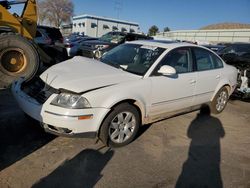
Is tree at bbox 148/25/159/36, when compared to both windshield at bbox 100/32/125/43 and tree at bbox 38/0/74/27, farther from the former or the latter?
windshield at bbox 100/32/125/43

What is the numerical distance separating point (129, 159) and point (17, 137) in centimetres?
177

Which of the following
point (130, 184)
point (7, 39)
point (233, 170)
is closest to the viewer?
point (130, 184)

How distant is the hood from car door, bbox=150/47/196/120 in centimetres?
45

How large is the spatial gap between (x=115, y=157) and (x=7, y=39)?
462 cm

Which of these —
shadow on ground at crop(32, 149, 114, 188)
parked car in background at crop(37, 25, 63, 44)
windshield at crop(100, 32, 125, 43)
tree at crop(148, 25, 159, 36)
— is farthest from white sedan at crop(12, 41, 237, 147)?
tree at crop(148, 25, 159, 36)

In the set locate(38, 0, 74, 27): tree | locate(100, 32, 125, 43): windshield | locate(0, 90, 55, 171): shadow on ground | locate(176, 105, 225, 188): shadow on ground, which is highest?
locate(38, 0, 74, 27): tree

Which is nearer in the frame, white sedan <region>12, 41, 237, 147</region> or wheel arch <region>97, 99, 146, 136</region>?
white sedan <region>12, 41, 237, 147</region>

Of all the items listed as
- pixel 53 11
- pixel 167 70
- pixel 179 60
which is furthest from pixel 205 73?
pixel 53 11

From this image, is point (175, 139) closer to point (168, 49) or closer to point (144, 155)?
point (144, 155)

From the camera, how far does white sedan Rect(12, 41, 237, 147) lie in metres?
3.59

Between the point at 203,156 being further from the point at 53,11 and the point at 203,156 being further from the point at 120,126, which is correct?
the point at 53,11

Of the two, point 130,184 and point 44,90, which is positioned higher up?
point 44,90

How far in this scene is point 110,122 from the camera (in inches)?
151

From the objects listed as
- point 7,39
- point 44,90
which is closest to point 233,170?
point 44,90
